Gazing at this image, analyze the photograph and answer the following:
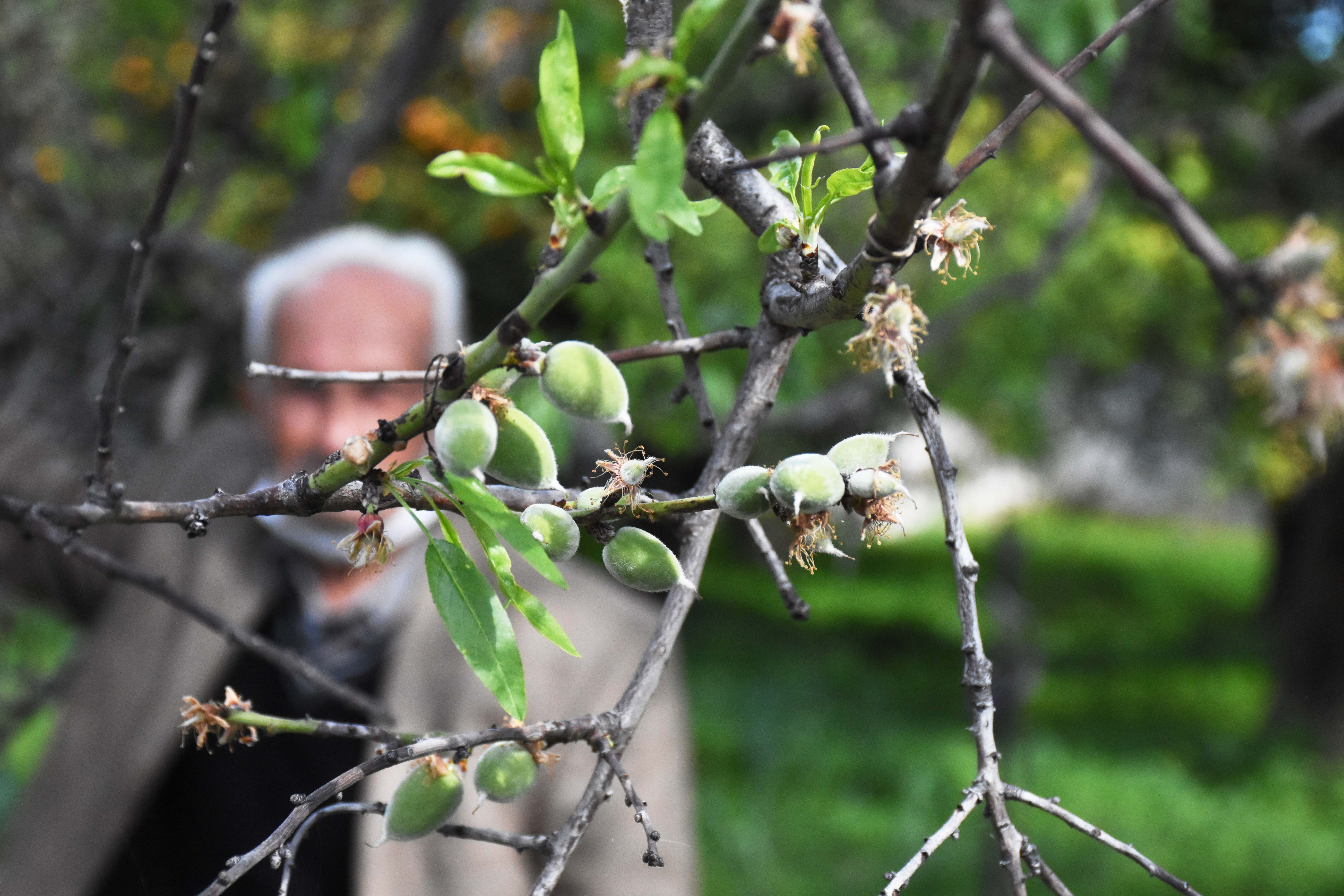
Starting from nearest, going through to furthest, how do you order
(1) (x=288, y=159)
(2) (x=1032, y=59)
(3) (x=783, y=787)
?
(2) (x=1032, y=59)
(1) (x=288, y=159)
(3) (x=783, y=787)

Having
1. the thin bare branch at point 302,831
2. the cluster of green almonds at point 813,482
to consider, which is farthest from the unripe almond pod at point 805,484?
the thin bare branch at point 302,831

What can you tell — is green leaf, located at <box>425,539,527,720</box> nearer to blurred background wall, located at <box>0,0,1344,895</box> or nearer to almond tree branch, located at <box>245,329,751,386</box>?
almond tree branch, located at <box>245,329,751,386</box>

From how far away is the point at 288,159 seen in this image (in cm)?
333

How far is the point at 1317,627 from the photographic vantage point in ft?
23.6

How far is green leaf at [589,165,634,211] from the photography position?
1.86 feet

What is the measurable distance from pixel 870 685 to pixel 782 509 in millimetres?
7310

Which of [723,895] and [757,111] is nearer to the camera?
[723,895]

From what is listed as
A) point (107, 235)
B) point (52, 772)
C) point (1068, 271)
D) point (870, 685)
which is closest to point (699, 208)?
point (52, 772)

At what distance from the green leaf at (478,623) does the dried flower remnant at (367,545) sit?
0.04 meters

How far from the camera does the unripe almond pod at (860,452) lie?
63cm

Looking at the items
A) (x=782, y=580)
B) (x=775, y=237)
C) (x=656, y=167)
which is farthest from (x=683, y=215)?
(x=782, y=580)

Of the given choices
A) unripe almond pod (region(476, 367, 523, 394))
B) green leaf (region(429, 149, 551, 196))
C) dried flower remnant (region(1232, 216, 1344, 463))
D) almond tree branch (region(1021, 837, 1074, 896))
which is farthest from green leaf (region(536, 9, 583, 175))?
almond tree branch (region(1021, 837, 1074, 896))

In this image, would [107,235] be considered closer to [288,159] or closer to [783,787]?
[288,159]

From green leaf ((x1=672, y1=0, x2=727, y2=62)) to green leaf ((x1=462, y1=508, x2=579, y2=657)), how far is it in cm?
28
